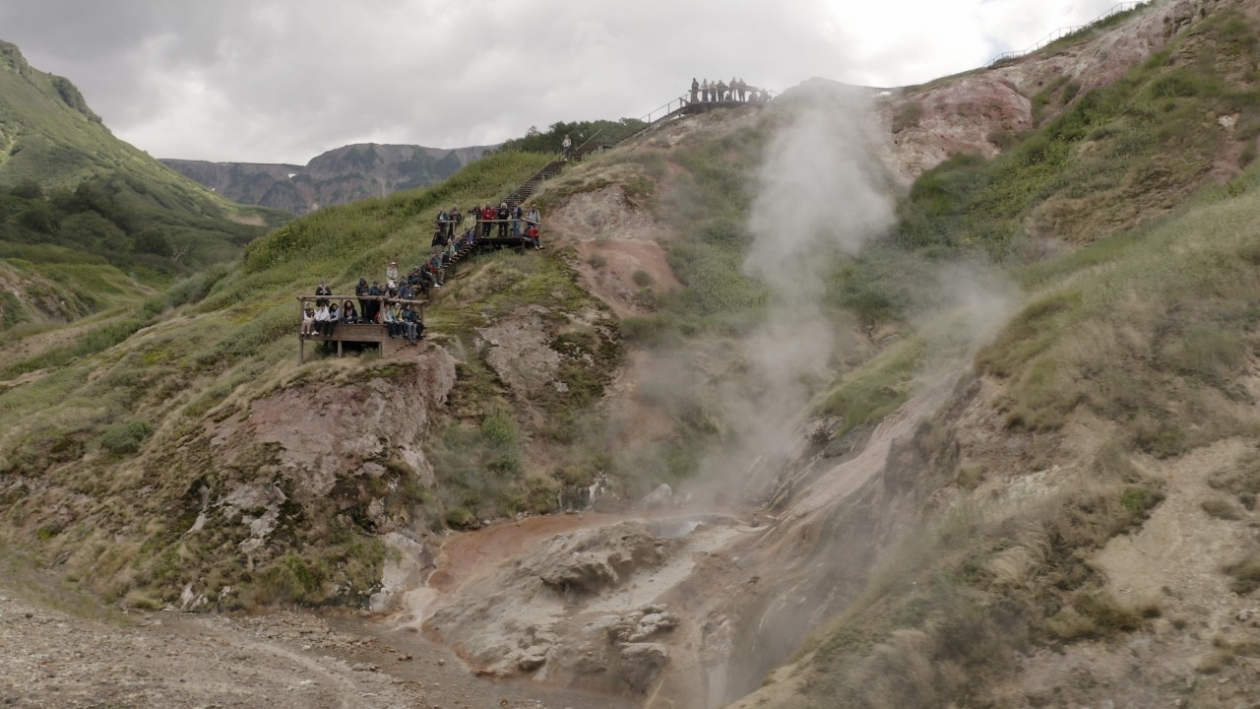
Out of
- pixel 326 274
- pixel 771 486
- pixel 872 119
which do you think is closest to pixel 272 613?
pixel 771 486

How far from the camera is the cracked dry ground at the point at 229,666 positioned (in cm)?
1125

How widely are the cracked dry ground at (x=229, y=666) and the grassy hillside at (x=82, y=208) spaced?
48.5 m

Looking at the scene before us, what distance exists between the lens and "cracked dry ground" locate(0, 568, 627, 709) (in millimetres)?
11250

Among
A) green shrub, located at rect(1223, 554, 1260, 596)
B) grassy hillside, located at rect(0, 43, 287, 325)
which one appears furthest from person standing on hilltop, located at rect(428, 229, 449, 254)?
grassy hillside, located at rect(0, 43, 287, 325)

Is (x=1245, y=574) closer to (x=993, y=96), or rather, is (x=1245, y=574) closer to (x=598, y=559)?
(x=598, y=559)

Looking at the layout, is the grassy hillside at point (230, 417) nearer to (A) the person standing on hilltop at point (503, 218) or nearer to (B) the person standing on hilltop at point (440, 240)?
(A) the person standing on hilltop at point (503, 218)

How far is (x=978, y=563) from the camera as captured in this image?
1010cm

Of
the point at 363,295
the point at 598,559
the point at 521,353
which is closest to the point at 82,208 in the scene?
the point at 521,353

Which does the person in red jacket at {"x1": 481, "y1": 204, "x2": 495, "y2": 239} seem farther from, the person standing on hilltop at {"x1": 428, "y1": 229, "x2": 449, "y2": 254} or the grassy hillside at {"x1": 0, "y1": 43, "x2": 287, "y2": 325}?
the grassy hillside at {"x1": 0, "y1": 43, "x2": 287, "y2": 325}

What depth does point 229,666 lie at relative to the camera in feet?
43.3

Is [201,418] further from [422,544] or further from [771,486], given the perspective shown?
[771,486]

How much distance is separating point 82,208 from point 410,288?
93.0 meters

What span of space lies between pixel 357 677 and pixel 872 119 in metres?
34.7

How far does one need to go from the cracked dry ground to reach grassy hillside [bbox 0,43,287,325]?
1909 inches
